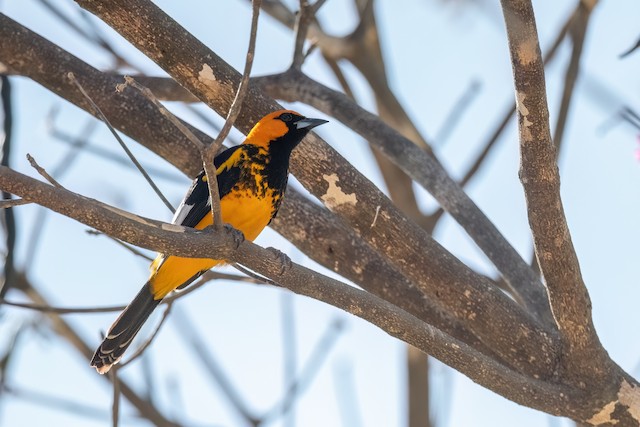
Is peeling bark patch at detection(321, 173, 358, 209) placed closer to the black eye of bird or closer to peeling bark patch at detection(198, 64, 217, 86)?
the black eye of bird

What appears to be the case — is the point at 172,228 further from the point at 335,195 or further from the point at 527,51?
the point at 527,51

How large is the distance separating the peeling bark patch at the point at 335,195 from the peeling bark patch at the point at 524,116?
2.71ft

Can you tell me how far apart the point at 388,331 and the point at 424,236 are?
74cm

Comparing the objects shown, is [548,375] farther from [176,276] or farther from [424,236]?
[176,276]

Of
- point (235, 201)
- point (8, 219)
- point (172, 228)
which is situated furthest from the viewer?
point (8, 219)

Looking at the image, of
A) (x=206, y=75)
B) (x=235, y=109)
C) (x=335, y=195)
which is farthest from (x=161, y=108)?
(x=335, y=195)

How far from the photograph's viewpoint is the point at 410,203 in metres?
5.94

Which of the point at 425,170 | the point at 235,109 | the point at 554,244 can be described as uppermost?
the point at 425,170

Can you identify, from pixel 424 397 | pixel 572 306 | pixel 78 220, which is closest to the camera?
pixel 78 220

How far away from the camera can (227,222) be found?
3.94 metres

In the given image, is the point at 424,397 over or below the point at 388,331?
over

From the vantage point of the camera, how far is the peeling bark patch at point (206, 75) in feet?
11.8

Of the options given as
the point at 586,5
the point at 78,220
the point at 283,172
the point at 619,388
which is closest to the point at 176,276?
the point at 283,172

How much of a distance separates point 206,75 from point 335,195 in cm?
71
